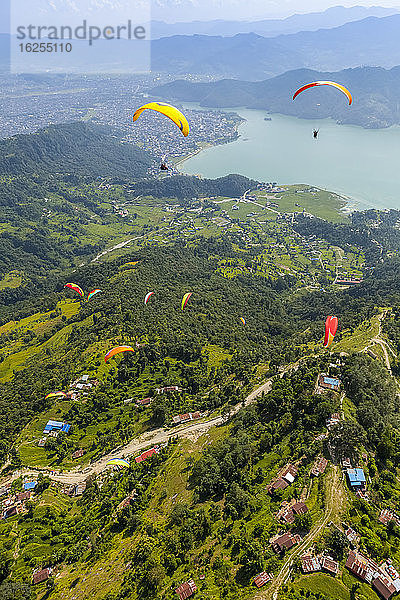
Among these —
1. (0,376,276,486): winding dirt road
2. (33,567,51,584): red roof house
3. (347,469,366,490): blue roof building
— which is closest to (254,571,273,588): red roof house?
(347,469,366,490): blue roof building

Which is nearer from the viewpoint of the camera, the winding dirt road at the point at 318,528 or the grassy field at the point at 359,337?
the winding dirt road at the point at 318,528

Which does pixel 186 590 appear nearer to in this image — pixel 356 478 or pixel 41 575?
pixel 41 575

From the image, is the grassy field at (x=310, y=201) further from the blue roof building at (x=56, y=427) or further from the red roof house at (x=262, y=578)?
the red roof house at (x=262, y=578)

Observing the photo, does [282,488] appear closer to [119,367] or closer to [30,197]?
[119,367]

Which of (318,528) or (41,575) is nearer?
(318,528)

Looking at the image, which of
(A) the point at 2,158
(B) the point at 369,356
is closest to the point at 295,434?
(B) the point at 369,356

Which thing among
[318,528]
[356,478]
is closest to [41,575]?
[318,528]

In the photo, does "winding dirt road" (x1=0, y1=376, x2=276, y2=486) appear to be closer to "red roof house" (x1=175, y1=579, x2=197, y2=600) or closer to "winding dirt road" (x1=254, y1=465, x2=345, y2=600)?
"winding dirt road" (x1=254, y1=465, x2=345, y2=600)

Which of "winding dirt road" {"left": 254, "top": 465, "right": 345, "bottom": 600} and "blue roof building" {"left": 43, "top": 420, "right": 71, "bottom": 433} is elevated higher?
"winding dirt road" {"left": 254, "top": 465, "right": 345, "bottom": 600}

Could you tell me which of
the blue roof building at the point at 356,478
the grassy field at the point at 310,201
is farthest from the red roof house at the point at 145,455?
the grassy field at the point at 310,201
